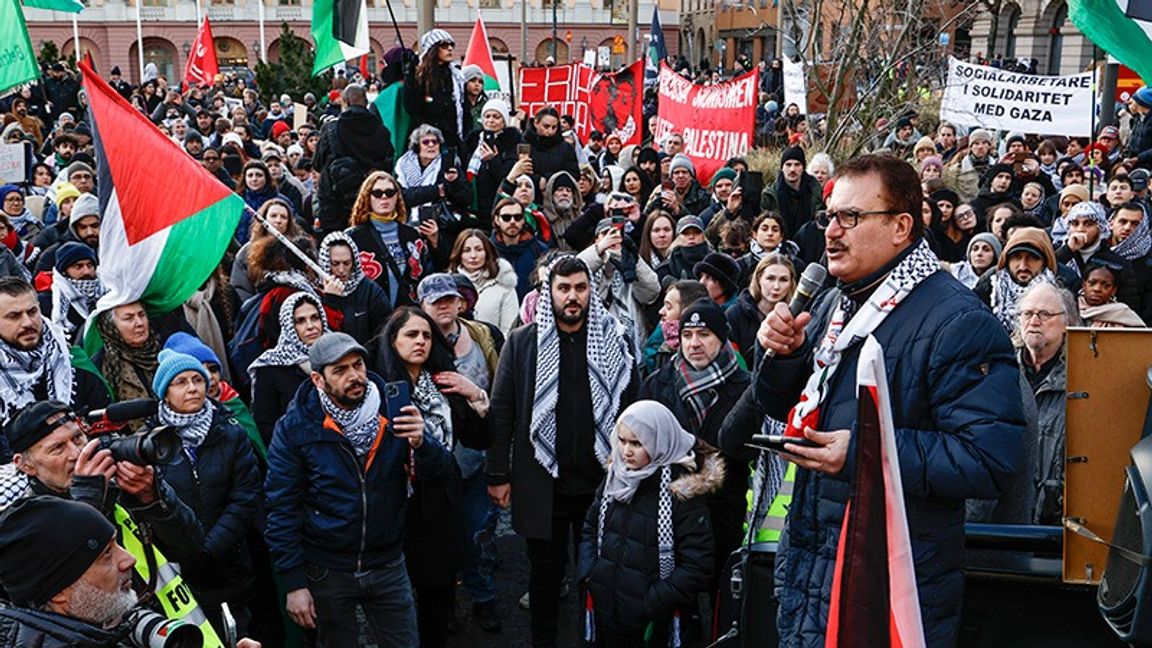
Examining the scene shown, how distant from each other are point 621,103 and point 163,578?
11.5 m

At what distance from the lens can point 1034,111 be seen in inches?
478

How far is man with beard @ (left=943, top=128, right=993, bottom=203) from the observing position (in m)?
12.4

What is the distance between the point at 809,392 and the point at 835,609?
2.02ft

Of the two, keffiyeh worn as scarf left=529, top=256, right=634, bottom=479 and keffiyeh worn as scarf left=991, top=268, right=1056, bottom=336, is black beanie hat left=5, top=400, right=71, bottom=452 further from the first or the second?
keffiyeh worn as scarf left=991, top=268, right=1056, bottom=336

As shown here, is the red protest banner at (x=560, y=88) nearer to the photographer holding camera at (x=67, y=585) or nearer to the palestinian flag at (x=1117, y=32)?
the palestinian flag at (x=1117, y=32)

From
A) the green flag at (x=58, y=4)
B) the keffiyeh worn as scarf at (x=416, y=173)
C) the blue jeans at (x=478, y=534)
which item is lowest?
the blue jeans at (x=478, y=534)

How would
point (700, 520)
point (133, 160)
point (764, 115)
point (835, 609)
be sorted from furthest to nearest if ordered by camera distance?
point (764, 115) < point (133, 160) < point (700, 520) < point (835, 609)

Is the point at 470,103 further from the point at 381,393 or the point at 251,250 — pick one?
the point at 381,393

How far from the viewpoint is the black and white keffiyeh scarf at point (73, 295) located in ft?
19.4

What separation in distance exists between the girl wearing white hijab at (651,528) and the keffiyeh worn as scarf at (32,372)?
7.71 ft

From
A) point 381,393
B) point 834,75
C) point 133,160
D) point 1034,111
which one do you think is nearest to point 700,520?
point 381,393

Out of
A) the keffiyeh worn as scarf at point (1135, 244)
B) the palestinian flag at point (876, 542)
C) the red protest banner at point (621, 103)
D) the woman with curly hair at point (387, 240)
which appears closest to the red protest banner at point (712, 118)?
the red protest banner at point (621, 103)

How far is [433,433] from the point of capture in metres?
4.80

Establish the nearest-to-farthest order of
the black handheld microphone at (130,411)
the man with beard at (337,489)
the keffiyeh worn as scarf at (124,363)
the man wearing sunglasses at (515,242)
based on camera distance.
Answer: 1. the black handheld microphone at (130,411)
2. the man with beard at (337,489)
3. the keffiyeh worn as scarf at (124,363)
4. the man wearing sunglasses at (515,242)
